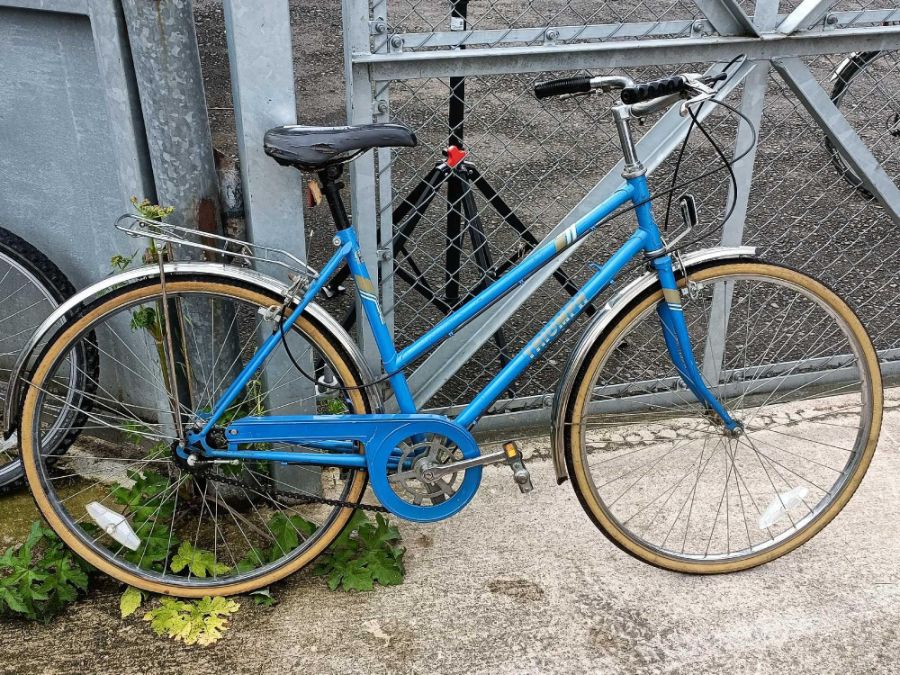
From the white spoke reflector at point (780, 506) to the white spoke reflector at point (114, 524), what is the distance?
207 centimetres

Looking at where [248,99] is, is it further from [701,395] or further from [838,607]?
[838,607]

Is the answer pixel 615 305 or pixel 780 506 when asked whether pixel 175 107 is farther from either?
pixel 780 506

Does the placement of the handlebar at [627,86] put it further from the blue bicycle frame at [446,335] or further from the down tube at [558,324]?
the down tube at [558,324]

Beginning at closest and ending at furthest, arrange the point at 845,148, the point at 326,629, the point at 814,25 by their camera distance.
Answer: the point at 326,629 → the point at 814,25 → the point at 845,148

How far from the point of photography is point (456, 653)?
2623 mm

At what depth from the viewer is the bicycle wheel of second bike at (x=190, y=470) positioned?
2.57 m

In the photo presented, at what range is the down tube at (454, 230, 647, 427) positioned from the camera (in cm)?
255

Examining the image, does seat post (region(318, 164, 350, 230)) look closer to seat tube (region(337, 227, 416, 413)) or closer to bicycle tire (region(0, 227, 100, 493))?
seat tube (region(337, 227, 416, 413))

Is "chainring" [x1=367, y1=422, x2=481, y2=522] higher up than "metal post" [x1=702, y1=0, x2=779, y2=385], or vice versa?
"metal post" [x1=702, y1=0, x2=779, y2=385]

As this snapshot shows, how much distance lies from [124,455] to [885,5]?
21.9 ft

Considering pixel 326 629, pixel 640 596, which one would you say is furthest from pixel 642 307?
pixel 326 629

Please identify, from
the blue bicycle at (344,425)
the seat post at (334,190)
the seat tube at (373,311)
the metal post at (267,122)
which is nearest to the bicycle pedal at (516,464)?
the blue bicycle at (344,425)

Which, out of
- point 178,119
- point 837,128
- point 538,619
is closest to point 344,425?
point 538,619

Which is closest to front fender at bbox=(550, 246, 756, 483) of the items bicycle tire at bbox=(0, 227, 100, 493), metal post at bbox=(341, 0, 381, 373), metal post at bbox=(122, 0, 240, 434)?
metal post at bbox=(341, 0, 381, 373)
